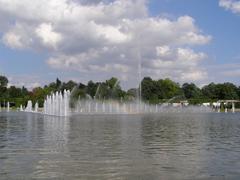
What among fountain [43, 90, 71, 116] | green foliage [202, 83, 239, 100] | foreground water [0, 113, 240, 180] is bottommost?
foreground water [0, 113, 240, 180]

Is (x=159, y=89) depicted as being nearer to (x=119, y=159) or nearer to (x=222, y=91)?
(x=222, y=91)

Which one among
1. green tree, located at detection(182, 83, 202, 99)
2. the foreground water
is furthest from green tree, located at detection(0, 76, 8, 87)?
the foreground water

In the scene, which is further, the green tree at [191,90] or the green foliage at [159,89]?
the green tree at [191,90]

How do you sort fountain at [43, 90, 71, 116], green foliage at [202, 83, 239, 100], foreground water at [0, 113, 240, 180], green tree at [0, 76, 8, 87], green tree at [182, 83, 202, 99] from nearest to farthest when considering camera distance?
1. foreground water at [0, 113, 240, 180]
2. fountain at [43, 90, 71, 116]
3. green foliage at [202, 83, 239, 100]
4. green tree at [182, 83, 202, 99]
5. green tree at [0, 76, 8, 87]

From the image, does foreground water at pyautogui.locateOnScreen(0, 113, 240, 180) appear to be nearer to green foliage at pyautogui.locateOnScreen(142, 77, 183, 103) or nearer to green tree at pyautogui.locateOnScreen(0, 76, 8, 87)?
green foliage at pyautogui.locateOnScreen(142, 77, 183, 103)

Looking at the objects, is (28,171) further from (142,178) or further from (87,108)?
(87,108)

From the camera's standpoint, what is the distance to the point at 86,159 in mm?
15820

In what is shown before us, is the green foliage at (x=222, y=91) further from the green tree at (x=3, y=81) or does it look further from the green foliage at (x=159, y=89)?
the green tree at (x=3, y=81)

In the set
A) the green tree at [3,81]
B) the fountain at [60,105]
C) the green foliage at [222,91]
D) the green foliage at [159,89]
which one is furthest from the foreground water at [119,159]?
the green tree at [3,81]

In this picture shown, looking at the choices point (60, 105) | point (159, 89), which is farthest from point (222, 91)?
point (60, 105)

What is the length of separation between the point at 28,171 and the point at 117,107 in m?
78.1

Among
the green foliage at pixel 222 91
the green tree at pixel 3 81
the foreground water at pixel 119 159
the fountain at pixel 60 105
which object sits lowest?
the foreground water at pixel 119 159

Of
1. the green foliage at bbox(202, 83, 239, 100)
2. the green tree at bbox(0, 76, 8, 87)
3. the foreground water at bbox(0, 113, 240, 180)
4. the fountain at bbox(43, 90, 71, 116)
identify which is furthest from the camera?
the green tree at bbox(0, 76, 8, 87)

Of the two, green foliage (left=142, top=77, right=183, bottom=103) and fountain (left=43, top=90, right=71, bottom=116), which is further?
green foliage (left=142, top=77, right=183, bottom=103)
